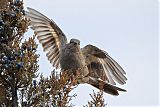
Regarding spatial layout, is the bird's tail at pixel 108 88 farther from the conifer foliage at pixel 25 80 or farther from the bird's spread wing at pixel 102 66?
the conifer foliage at pixel 25 80

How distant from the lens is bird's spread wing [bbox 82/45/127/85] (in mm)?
5883

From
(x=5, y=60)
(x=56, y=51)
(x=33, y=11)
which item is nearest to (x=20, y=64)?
(x=5, y=60)

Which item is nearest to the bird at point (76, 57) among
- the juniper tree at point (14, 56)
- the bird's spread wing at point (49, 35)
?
the bird's spread wing at point (49, 35)

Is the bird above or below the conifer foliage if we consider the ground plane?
above

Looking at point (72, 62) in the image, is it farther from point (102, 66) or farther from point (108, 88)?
point (102, 66)

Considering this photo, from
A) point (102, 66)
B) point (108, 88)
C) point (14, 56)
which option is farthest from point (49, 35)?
point (14, 56)

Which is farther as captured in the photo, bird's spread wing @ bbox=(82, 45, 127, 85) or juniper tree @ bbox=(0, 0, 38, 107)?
bird's spread wing @ bbox=(82, 45, 127, 85)

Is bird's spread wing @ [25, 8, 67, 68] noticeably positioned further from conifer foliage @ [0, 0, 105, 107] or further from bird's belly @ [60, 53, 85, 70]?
conifer foliage @ [0, 0, 105, 107]

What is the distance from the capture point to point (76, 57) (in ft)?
18.6

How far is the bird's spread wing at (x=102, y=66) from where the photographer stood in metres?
5.88

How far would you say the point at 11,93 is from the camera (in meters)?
4.05

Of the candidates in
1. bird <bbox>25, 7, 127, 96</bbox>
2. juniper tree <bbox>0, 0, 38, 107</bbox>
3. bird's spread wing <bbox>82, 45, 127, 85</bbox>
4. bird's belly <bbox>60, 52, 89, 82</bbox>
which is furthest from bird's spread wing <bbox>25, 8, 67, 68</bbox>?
juniper tree <bbox>0, 0, 38, 107</bbox>

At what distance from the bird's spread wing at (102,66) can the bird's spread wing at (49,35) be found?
1.30ft

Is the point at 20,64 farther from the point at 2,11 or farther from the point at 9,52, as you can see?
the point at 2,11
